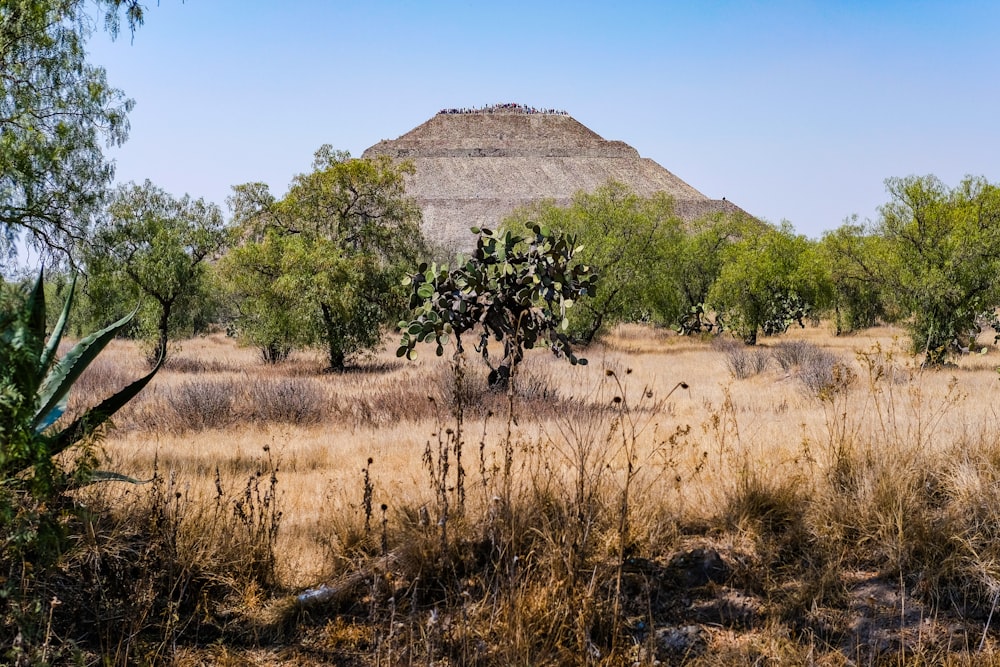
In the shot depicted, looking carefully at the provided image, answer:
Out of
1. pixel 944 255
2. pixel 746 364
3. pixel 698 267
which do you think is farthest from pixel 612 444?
pixel 698 267

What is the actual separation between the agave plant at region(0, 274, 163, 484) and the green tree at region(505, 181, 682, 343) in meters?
21.1

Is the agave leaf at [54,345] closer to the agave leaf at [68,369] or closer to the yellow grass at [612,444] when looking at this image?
the agave leaf at [68,369]

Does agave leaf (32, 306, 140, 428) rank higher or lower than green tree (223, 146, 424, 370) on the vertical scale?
lower

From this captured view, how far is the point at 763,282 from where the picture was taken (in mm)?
27172

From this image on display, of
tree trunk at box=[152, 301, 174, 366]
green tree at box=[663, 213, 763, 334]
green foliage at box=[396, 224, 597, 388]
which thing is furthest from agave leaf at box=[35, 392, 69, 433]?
green tree at box=[663, 213, 763, 334]

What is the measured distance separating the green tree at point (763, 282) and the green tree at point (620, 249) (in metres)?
2.39

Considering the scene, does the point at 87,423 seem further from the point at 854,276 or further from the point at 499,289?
the point at 854,276

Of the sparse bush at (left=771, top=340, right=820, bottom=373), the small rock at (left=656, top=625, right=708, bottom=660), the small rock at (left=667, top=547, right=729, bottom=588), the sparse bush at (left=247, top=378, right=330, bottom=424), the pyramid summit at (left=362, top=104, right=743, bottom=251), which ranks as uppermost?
the pyramid summit at (left=362, top=104, right=743, bottom=251)

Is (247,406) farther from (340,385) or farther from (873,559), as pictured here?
(873,559)

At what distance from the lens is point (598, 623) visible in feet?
11.0

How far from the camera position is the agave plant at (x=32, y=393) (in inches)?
97.3

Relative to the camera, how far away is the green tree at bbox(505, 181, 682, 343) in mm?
26141

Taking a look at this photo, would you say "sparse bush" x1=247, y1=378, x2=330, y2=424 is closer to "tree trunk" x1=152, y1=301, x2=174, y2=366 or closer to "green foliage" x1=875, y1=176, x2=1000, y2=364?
"tree trunk" x1=152, y1=301, x2=174, y2=366

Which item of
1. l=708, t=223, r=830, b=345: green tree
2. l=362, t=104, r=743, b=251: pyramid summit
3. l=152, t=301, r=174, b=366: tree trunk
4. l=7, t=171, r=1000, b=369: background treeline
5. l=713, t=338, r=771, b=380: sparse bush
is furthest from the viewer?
l=362, t=104, r=743, b=251: pyramid summit
